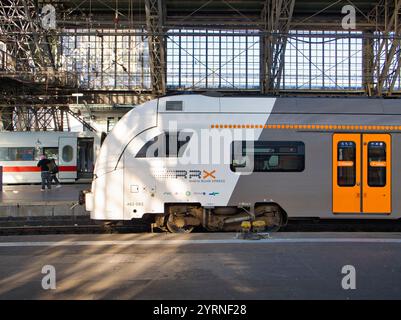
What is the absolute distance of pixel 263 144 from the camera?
32.7ft

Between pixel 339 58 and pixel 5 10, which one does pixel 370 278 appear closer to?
pixel 339 58

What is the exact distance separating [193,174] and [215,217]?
1187mm

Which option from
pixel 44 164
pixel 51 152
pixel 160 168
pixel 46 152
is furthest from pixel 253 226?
pixel 46 152

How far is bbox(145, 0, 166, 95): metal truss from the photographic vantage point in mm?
26734

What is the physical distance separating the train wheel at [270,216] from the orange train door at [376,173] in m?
1.95

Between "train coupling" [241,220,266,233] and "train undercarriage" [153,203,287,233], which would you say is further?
"train undercarriage" [153,203,287,233]

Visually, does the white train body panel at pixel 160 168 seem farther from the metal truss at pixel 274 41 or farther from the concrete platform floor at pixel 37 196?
the metal truss at pixel 274 41

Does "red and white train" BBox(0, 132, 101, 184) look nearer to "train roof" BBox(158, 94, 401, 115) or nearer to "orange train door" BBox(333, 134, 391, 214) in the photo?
"train roof" BBox(158, 94, 401, 115)

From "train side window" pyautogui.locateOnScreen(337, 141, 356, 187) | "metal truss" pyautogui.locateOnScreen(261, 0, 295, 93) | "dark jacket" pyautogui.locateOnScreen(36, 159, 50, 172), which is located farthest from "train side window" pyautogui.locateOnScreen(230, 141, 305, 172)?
"metal truss" pyautogui.locateOnScreen(261, 0, 295, 93)

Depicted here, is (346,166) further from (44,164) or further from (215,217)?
(44,164)

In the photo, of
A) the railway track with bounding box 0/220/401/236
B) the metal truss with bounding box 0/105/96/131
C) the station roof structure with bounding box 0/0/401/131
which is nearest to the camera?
the railway track with bounding box 0/220/401/236

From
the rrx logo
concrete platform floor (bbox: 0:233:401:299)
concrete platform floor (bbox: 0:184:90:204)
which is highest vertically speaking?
the rrx logo

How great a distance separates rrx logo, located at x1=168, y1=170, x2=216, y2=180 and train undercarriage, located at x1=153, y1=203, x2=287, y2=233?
0.68 metres

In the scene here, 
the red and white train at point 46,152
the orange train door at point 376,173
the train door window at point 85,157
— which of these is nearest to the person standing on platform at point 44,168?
the red and white train at point 46,152
